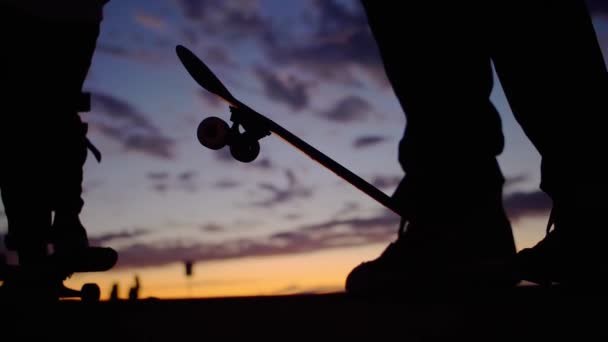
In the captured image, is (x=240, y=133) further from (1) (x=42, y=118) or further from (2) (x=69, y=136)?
(1) (x=42, y=118)

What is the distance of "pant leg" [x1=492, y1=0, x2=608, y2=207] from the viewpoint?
167 cm

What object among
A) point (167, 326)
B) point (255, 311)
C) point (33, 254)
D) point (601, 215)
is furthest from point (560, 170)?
point (33, 254)

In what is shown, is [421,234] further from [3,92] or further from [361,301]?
[3,92]

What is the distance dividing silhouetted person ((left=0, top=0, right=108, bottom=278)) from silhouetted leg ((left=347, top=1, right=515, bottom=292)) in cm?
174

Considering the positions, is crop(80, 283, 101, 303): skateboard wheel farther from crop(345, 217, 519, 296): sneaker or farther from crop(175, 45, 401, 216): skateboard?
crop(345, 217, 519, 296): sneaker

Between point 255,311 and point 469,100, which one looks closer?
point 255,311

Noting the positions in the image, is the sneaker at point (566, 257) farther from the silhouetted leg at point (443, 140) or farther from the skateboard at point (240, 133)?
the skateboard at point (240, 133)

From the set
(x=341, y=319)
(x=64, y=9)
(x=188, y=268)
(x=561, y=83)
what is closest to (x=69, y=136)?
(x=64, y=9)

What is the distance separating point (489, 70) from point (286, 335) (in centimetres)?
179

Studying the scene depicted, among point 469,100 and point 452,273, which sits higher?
point 469,100

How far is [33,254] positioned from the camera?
10.7 ft

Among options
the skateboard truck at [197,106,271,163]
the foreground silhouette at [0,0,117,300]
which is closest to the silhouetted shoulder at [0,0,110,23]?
the foreground silhouette at [0,0,117,300]

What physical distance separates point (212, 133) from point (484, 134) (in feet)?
4.14

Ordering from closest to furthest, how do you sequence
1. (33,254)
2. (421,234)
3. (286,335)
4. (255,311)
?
1. (286,335)
2. (255,311)
3. (421,234)
4. (33,254)
